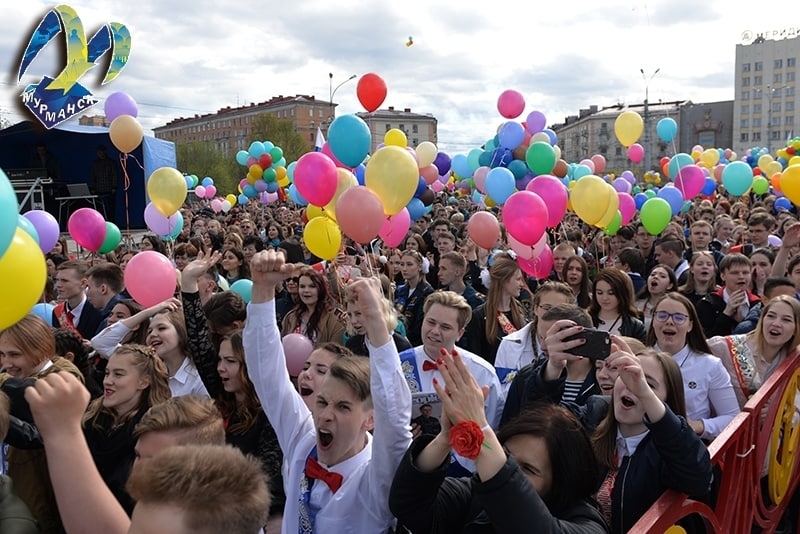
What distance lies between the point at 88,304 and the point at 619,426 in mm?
4336

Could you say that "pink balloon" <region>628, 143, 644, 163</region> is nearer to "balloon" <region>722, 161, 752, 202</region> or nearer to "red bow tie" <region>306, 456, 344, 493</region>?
"balloon" <region>722, 161, 752, 202</region>

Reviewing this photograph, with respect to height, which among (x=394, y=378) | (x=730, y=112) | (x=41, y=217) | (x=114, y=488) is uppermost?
(x=730, y=112)

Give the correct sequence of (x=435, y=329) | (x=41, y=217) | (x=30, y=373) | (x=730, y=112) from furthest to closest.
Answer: (x=730, y=112)
(x=41, y=217)
(x=435, y=329)
(x=30, y=373)

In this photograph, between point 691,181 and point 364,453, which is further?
point 691,181

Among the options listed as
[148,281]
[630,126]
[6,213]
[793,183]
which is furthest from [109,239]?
[630,126]

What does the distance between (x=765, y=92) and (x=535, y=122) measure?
3859 inches

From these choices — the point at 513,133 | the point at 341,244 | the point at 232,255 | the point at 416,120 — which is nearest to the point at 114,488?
the point at 341,244

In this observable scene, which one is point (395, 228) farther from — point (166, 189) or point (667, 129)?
point (667, 129)

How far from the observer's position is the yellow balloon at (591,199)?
7160 mm

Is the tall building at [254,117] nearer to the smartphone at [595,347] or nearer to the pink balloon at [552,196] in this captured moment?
the pink balloon at [552,196]

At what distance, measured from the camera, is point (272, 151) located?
51.5ft

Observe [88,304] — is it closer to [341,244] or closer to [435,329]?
[341,244]

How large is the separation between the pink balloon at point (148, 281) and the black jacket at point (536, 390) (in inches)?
99.9

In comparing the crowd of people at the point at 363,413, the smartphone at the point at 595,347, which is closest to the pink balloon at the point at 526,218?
the crowd of people at the point at 363,413
